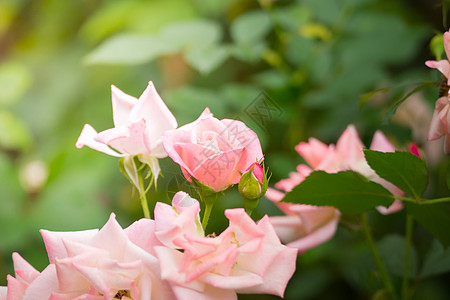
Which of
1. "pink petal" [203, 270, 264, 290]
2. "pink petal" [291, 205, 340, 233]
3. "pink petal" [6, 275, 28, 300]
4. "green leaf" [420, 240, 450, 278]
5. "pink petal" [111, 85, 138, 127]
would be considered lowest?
"green leaf" [420, 240, 450, 278]

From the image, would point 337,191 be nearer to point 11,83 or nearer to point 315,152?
point 315,152

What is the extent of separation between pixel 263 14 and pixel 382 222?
36cm

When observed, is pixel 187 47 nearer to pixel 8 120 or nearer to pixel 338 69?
pixel 338 69

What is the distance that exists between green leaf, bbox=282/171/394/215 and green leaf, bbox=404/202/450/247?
2 cm

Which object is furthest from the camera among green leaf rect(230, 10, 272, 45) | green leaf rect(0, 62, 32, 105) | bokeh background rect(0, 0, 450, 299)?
green leaf rect(0, 62, 32, 105)

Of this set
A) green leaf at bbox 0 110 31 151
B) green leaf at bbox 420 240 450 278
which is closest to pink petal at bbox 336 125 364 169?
green leaf at bbox 420 240 450 278

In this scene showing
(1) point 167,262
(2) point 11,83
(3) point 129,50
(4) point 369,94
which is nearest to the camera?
(1) point 167,262

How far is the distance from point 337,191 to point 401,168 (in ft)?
0.16

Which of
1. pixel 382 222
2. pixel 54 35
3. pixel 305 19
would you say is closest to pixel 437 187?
pixel 382 222

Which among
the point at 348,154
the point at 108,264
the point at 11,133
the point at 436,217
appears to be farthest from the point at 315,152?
the point at 11,133

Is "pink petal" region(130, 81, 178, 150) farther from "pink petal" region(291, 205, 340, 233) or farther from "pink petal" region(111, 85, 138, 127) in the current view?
"pink petal" region(291, 205, 340, 233)

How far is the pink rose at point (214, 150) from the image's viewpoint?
1.05ft

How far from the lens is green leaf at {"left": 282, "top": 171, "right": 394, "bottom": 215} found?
37 centimetres

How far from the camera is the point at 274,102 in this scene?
0.47 m
